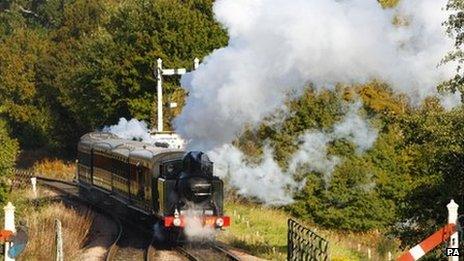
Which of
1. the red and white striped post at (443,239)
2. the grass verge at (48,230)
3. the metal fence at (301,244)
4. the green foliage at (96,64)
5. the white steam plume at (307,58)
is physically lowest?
the red and white striped post at (443,239)

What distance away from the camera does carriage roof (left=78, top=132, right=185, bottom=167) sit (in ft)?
75.5

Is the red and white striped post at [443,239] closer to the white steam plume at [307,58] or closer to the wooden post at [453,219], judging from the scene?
the wooden post at [453,219]

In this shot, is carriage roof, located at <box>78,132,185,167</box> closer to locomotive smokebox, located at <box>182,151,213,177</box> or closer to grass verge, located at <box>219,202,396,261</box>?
locomotive smokebox, located at <box>182,151,213,177</box>

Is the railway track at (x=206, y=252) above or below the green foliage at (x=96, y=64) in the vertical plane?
below

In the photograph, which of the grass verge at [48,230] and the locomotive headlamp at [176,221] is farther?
the locomotive headlamp at [176,221]

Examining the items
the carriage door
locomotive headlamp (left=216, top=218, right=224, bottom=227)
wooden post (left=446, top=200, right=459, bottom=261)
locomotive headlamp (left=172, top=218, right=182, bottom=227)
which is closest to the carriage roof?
the carriage door

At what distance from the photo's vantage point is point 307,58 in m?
26.9

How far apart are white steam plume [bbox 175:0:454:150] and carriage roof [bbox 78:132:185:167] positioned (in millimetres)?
1649

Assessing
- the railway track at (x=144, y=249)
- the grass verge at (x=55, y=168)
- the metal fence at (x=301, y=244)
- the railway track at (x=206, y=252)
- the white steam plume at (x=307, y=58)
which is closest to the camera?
the metal fence at (x=301, y=244)

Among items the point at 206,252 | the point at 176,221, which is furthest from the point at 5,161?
the point at 206,252

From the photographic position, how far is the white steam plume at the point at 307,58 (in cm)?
2386

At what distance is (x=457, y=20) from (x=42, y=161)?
4508 cm

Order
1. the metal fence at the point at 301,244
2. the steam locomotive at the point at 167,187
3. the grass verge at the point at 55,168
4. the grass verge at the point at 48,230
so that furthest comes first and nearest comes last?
the grass verge at the point at 55,168, the steam locomotive at the point at 167,187, the grass verge at the point at 48,230, the metal fence at the point at 301,244

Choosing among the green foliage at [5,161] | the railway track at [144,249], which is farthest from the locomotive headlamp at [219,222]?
the green foliage at [5,161]
